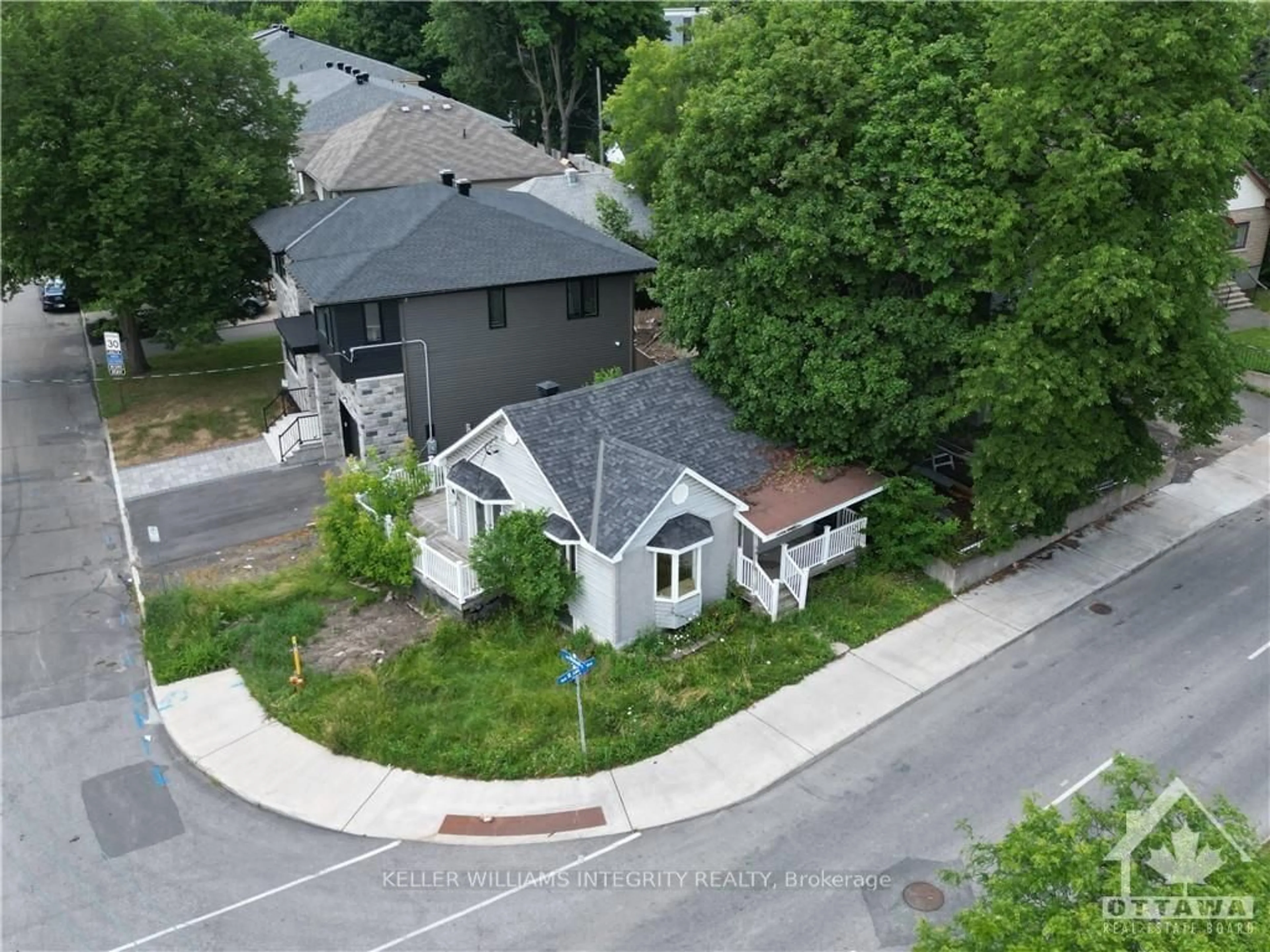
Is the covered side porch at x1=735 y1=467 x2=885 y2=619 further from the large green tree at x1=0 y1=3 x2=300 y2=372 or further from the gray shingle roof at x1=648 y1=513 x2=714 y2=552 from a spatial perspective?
the large green tree at x1=0 y1=3 x2=300 y2=372

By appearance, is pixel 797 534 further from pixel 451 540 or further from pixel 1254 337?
pixel 1254 337

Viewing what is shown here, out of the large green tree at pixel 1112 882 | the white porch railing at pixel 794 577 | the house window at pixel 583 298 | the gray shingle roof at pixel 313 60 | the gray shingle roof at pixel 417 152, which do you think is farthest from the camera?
the gray shingle roof at pixel 313 60

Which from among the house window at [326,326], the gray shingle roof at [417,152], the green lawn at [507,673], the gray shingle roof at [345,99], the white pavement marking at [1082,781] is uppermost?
the gray shingle roof at [345,99]

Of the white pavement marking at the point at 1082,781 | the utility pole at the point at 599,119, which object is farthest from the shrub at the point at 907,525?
the utility pole at the point at 599,119

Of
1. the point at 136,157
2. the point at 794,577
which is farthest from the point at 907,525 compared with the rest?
the point at 136,157

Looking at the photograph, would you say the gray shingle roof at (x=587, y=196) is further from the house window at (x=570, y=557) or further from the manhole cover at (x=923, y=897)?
the manhole cover at (x=923, y=897)

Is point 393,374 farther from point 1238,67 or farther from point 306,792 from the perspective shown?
point 1238,67

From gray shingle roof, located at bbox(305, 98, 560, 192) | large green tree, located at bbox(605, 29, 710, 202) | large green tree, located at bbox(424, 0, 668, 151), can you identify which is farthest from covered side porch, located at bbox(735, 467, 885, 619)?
large green tree, located at bbox(424, 0, 668, 151)

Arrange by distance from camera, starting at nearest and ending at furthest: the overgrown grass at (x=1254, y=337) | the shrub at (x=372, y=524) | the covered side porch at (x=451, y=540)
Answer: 1. the covered side porch at (x=451, y=540)
2. the shrub at (x=372, y=524)
3. the overgrown grass at (x=1254, y=337)
